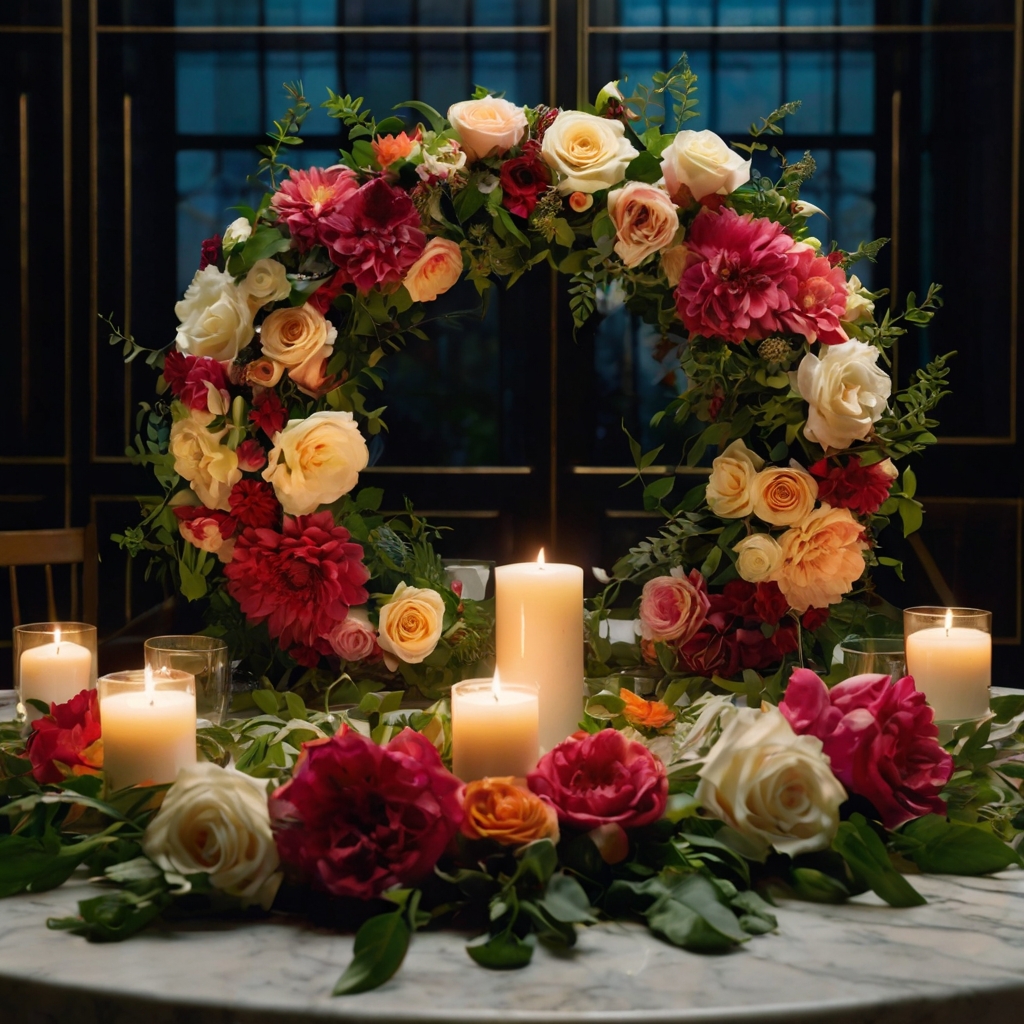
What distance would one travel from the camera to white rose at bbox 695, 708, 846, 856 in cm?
84

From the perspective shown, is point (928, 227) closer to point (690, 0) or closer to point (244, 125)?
point (690, 0)

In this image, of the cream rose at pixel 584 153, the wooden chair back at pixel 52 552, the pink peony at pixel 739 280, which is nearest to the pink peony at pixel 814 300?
the pink peony at pixel 739 280

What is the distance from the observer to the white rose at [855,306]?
4.90 feet

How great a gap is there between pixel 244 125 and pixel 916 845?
3.66 meters

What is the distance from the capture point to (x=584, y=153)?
1432mm

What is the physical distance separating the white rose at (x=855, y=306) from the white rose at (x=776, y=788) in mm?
771

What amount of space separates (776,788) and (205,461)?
83 centimetres

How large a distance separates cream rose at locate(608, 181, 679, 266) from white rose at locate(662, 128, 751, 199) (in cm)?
3

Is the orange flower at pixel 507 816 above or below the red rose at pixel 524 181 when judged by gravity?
below

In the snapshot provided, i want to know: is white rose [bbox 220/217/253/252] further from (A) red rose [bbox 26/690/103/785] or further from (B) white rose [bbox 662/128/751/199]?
(A) red rose [bbox 26/690/103/785]

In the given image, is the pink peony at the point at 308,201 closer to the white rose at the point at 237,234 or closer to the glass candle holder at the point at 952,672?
the white rose at the point at 237,234

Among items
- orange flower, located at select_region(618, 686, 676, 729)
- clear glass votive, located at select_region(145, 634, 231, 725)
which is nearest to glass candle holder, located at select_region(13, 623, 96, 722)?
clear glass votive, located at select_region(145, 634, 231, 725)

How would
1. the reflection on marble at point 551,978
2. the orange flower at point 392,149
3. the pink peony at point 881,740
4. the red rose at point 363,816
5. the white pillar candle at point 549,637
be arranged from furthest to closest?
the orange flower at point 392,149, the white pillar candle at point 549,637, the pink peony at point 881,740, the red rose at point 363,816, the reflection on marble at point 551,978

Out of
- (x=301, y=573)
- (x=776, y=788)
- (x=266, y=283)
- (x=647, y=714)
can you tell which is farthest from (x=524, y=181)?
(x=776, y=788)
